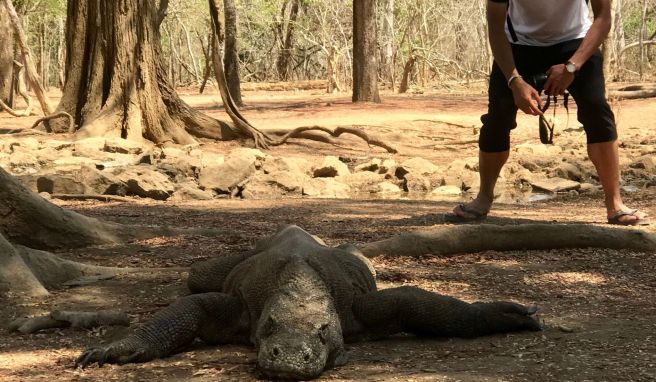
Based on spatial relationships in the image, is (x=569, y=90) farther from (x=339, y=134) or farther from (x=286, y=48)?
(x=286, y=48)

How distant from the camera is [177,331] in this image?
3.34 m

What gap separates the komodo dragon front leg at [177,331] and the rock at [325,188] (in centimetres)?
648

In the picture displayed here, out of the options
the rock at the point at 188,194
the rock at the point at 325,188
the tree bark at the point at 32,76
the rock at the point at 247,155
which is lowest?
the rock at the point at 325,188

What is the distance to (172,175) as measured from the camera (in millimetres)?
10078

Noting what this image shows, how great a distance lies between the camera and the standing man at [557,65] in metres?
5.46

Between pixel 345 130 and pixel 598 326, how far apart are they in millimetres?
10078

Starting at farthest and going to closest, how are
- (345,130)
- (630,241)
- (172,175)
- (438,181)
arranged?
(345,130), (438,181), (172,175), (630,241)

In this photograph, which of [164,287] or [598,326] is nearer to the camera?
[598,326]

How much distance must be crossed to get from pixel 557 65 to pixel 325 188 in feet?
16.6

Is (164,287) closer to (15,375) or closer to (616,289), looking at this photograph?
(15,375)

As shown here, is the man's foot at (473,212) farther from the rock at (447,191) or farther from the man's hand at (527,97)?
the rock at (447,191)

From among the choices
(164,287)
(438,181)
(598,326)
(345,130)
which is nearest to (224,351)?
(164,287)

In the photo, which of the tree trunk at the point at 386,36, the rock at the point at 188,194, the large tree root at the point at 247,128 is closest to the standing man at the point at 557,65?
the rock at the point at 188,194

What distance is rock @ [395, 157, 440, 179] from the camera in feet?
36.8
